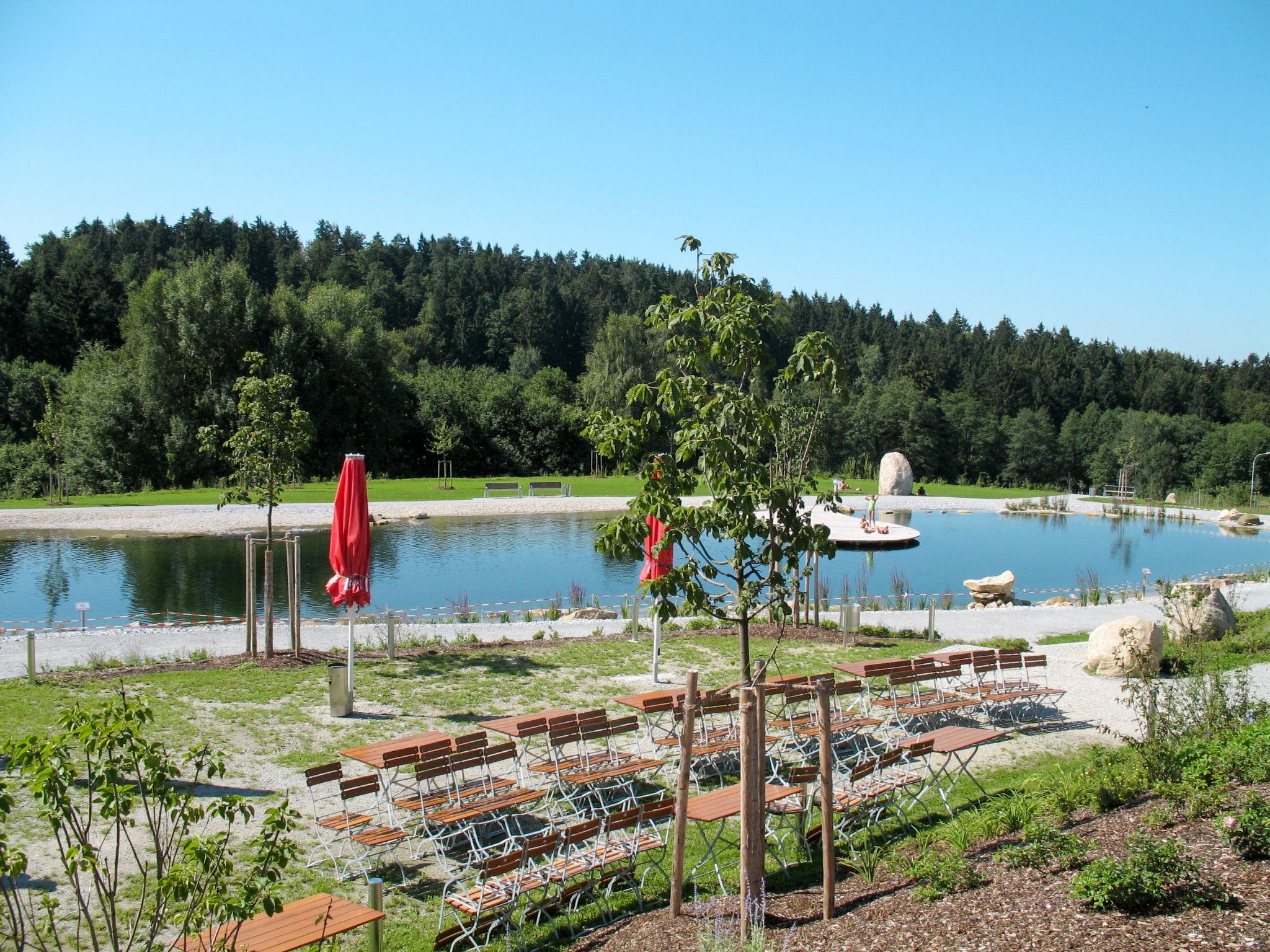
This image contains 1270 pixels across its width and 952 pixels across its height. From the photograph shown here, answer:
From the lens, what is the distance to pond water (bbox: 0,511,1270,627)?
23422 mm

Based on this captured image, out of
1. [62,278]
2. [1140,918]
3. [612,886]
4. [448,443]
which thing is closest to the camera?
[1140,918]

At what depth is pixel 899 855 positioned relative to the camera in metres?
6.75

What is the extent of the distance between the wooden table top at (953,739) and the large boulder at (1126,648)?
18.1ft

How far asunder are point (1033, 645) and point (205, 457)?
154ft

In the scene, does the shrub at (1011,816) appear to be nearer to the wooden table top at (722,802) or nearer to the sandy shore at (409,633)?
the wooden table top at (722,802)

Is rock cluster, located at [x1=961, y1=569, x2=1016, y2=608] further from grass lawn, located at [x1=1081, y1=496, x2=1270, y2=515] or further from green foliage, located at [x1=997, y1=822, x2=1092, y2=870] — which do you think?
grass lawn, located at [x1=1081, y1=496, x2=1270, y2=515]

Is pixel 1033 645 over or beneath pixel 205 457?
beneath

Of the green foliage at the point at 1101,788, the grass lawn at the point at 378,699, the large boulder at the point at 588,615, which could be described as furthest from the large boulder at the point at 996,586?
the green foliage at the point at 1101,788

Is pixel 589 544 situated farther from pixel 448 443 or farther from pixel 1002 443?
pixel 1002 443

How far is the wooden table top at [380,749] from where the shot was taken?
789 cm

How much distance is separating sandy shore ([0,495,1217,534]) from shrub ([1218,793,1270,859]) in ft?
98.0

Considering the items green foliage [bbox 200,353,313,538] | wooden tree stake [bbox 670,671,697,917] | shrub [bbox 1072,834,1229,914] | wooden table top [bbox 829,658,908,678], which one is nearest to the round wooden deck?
green foliage [bbox 200,353,313,538]

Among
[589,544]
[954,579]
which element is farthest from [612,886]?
[589,544]

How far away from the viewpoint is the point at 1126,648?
13602 millimetres
